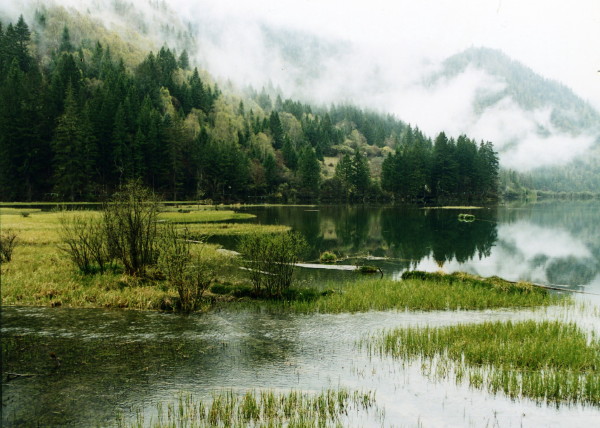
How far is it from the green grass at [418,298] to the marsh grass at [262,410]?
9567 mm

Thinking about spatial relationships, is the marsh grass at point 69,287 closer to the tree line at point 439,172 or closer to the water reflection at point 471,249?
the water reflection at point 471,249

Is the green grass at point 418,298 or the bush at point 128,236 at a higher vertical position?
the bush at point 128,236

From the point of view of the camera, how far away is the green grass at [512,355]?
12.9 metres

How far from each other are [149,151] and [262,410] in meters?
121

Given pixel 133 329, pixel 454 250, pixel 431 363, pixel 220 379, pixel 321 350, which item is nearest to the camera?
pixel 220 379

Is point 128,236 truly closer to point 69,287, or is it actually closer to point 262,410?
point 69,287

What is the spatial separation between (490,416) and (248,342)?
8947 mm

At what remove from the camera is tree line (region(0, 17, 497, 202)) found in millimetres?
104438

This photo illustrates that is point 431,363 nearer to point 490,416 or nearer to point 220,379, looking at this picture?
point 490,416

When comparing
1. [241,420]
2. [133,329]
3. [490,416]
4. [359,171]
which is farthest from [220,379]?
[359,171]

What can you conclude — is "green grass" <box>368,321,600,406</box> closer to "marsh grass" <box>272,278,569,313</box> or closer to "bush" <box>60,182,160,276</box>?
"marsh grass" <box>272,278,569,313</box>

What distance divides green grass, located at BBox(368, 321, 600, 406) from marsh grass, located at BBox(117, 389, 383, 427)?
144 inches

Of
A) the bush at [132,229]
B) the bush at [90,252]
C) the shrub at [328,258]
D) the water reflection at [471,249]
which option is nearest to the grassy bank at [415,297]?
the water reflection at [471,249]

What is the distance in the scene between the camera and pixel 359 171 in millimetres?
163250
